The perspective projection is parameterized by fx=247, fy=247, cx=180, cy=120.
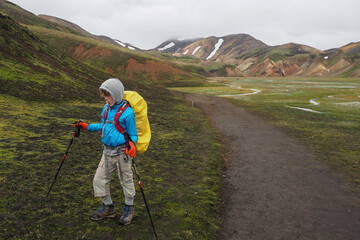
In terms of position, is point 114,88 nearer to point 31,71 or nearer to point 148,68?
point 31,71

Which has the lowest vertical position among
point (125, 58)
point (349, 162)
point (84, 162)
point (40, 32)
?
point (349, 162)

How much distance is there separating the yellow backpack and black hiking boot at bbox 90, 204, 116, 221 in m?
1.92

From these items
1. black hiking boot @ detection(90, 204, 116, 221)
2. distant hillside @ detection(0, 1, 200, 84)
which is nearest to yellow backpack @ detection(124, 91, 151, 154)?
black hiking boot @ detection(90, 204, 116, 221)

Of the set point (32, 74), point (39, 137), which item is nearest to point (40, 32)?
point (32, 74)

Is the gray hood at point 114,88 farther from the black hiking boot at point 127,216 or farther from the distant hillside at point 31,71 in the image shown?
the distant hillside at point 31,71

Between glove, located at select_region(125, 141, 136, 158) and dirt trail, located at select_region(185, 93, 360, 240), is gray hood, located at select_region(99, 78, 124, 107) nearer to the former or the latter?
glove, located at select_region(125, 141, 136, 158)

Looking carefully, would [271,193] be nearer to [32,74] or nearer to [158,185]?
[158,185]

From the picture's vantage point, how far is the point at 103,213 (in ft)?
22.6

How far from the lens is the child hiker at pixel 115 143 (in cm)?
620

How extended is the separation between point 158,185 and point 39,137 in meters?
8.04

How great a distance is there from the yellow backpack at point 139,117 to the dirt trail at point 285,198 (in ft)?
11.7

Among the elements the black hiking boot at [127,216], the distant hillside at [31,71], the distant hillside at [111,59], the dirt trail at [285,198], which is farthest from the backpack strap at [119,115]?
the distant hillside at [111,59]

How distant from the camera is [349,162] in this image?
14.2m

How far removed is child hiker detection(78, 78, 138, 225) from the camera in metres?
6.20
